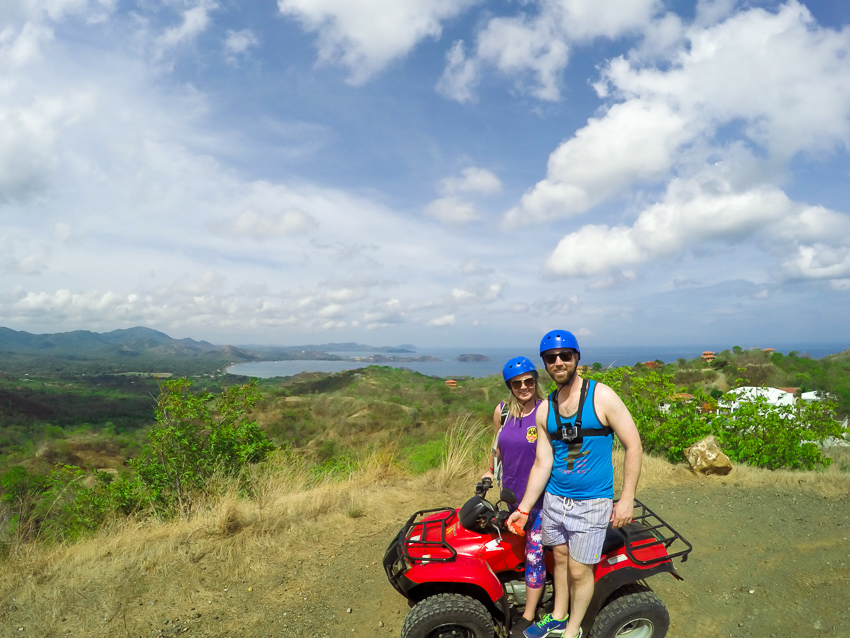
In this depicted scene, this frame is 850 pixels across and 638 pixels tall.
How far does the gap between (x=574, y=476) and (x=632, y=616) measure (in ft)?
3.12

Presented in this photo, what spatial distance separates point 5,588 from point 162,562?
113 cm

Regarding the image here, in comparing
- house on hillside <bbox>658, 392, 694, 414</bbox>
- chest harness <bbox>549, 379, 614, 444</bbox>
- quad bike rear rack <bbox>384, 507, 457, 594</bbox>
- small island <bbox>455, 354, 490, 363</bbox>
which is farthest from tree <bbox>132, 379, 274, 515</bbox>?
small island <bbox>455, 354, 490, 363</bbox>

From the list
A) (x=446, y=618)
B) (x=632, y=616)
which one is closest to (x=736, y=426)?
(x=632, y=616)

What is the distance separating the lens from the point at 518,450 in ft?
9.80

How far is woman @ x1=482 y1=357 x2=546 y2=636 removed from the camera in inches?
109

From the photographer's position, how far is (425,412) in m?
29.8

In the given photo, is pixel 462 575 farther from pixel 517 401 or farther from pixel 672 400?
pixel 672 400

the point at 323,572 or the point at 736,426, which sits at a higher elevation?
the point at 736,426

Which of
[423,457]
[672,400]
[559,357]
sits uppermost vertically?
[559,357]

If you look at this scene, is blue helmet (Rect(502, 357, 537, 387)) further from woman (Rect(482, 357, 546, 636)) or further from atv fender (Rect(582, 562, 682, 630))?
atv fender (Rect(582, 562, 682, 630))

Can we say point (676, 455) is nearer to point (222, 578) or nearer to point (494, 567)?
point (494, 567)

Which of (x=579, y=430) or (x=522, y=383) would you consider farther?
(x=522, y=383)

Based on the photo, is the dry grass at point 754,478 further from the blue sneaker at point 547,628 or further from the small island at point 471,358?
the small island at point 471,358

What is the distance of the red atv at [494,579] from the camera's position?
2.73m
